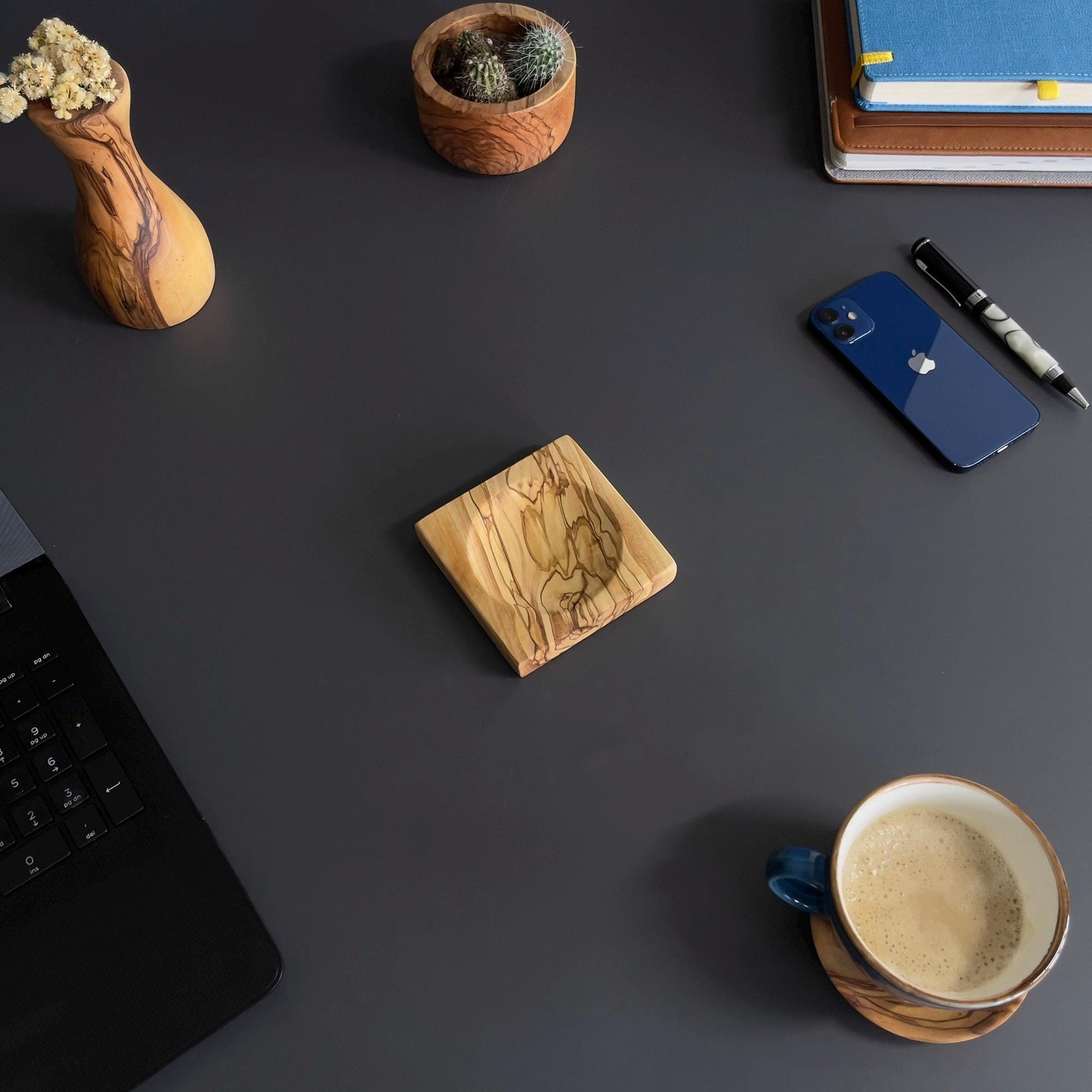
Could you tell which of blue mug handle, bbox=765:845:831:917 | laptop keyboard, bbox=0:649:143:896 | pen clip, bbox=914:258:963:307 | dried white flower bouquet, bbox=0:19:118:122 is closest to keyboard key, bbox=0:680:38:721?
laptop keyboard, bbox=0:649:143:896

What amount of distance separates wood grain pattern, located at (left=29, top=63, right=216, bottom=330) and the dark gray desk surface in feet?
0.11

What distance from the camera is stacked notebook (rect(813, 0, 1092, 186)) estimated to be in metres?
0.86

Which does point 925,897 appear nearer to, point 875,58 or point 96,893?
point 96,893

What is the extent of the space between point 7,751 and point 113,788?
0.07 metres

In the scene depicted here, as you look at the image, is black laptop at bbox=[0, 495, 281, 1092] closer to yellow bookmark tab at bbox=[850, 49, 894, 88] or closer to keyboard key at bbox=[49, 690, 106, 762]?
keyboard key at bbox=[49, 690, 106, 762]

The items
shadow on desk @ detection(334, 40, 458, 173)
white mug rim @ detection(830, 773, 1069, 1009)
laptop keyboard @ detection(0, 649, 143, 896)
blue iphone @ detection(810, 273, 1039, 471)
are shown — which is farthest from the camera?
shadow on desk @ detection(334, 40, 458, 173)

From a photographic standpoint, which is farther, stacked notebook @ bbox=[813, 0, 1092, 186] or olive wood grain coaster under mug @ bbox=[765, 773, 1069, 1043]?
stacked notebook @ bbox=[813, 0, 1092, 186]

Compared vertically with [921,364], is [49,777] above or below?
above

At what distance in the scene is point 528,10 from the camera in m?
0.88

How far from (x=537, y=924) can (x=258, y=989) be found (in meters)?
0.18

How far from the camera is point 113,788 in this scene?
27.0 inches

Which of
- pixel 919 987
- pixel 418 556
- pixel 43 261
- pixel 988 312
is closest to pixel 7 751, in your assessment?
pixel 418 556

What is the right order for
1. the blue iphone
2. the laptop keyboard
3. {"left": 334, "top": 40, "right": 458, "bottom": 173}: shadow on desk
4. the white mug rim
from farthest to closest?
1. {"left": 334, "top": 40, "right": 458, "bottom": 173}: shadow on desk
2. the blue iphone
3. the laptop keyboard
4. the white mug rim

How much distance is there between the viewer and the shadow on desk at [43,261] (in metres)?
0.86
